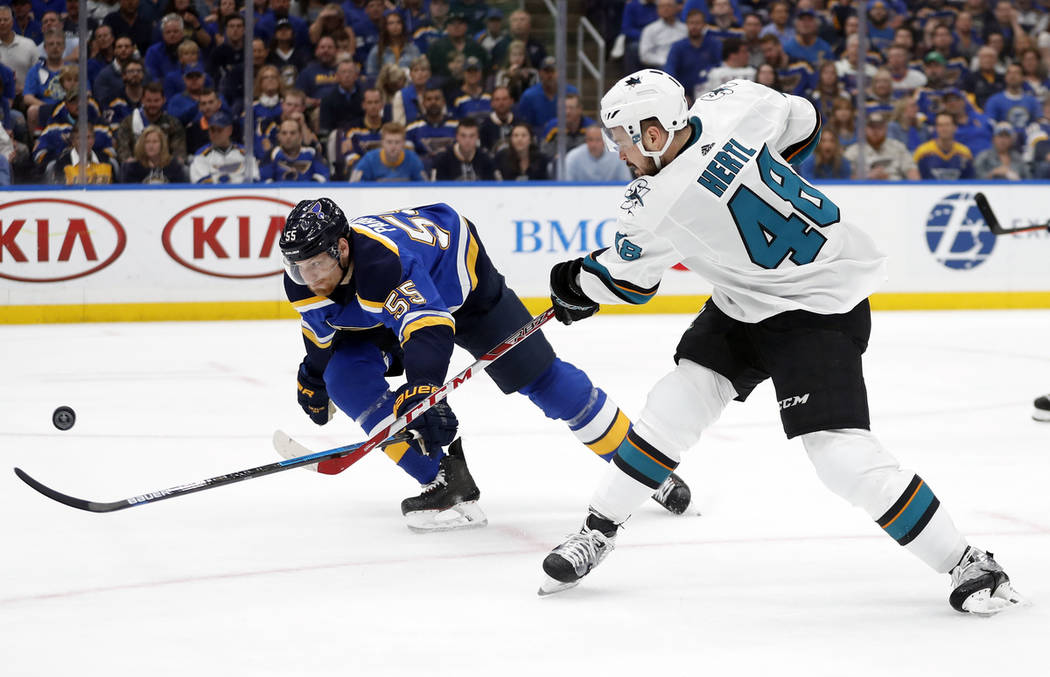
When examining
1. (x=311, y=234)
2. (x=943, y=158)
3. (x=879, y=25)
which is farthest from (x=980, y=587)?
(x=879, y=25)

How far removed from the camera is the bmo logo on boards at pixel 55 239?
7375 mm

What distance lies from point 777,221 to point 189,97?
Answer: 571cm

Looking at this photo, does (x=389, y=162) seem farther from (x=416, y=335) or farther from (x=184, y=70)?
(x=416, y=335)

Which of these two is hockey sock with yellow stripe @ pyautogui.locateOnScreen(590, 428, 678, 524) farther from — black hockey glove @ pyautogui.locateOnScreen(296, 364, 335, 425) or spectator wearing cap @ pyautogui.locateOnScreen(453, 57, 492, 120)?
spectator wearing cap @ pyautogui.locateOnScreen(453, 57, 492, 120)

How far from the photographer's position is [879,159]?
8.30 meters

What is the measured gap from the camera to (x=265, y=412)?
191 inches

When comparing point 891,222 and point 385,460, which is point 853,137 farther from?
point 385,460

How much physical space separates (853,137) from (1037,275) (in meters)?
1.40

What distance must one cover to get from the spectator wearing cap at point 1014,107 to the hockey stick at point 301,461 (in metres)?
6.42

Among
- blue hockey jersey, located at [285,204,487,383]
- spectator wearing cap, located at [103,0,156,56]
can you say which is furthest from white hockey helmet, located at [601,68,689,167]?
spectator wearing cap, located at [103,0,156,56]

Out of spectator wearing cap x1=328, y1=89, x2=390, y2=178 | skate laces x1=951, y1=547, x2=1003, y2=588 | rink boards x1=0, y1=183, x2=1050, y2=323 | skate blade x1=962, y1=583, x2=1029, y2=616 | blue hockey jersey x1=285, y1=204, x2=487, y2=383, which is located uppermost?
blue hockey jersey x1=285, y1=204, x2=487, y2=383

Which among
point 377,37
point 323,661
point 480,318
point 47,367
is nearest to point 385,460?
point 480,318

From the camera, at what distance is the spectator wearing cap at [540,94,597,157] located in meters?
7.96

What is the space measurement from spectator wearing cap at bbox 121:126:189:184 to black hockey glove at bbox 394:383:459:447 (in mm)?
5145
